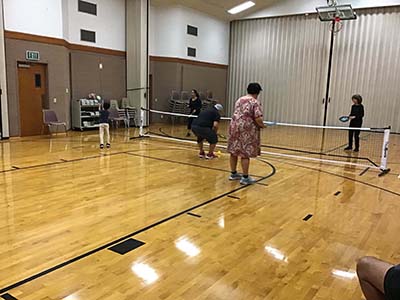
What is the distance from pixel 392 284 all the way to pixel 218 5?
16.6 metres

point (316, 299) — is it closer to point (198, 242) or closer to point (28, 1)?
point (198, 242)

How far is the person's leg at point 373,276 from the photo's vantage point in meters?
2.02

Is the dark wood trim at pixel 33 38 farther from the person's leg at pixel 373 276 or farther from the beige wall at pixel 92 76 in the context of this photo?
the person's leg at pixel 373 276

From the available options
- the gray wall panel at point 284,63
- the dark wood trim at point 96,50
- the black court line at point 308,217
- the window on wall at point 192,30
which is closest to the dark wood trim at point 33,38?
the dark wood trim at point 96,50

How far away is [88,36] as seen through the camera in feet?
44.0

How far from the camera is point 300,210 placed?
192 inches

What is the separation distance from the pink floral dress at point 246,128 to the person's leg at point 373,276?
12.4 feet

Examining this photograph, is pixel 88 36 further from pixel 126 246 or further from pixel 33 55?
pixel 126 246

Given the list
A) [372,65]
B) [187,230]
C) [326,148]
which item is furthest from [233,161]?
[372,65]

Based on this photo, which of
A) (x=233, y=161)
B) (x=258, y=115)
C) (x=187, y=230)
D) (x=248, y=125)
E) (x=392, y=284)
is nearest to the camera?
(x=392, y=284)

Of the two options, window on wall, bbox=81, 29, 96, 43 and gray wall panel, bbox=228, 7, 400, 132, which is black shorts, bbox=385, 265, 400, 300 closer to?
window on wall, bbox=81, 29, 96, 43

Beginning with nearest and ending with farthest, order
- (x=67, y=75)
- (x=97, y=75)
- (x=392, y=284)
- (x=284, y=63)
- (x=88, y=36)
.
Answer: (x=392, y=284), (x=67, y=75), (x=88, y=36), (x=97, y=75), (x=284, y=63)

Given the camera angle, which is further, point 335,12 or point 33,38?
point 335,12

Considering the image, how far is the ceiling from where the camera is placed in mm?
15836
